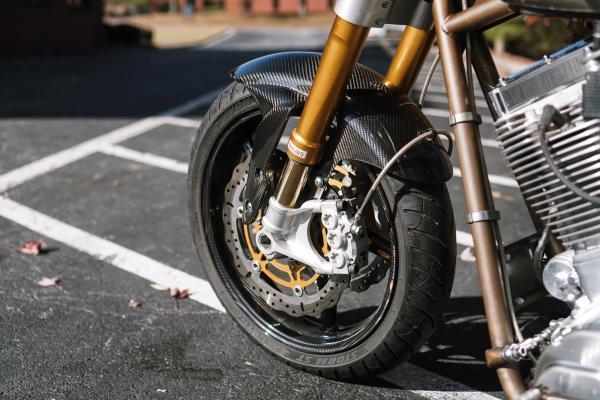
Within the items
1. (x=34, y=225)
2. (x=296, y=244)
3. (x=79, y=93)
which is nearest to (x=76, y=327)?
(x=296, y=244)

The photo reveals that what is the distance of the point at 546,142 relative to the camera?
2029 mm

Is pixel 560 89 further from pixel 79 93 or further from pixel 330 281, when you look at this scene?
pixel 79 93

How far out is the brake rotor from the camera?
284 cm

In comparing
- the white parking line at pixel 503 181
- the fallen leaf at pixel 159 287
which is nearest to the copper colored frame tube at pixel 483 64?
the fallen leaf at pixel 159 287

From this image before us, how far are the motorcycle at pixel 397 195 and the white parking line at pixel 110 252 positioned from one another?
0.54m

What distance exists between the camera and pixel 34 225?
4605 millimetres

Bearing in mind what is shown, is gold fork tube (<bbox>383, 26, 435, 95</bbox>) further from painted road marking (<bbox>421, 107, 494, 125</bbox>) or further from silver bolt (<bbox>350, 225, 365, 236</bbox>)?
painted road marking (<bbox>421, 107, 494, 125</bbox>)

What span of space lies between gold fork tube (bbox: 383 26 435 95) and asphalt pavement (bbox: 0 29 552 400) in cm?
87

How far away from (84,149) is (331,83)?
4571mm

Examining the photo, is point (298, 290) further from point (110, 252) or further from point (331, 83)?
point (110, 252)

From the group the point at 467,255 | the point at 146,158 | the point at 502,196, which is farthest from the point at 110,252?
the point at 502,196

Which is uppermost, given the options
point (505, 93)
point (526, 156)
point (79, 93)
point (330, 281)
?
point (505, 93)

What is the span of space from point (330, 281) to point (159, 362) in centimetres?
72

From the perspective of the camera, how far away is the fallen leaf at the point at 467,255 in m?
4.09
